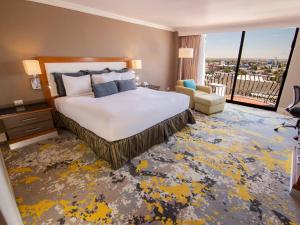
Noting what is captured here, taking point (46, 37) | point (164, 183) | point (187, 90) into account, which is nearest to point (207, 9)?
point (187, 90)

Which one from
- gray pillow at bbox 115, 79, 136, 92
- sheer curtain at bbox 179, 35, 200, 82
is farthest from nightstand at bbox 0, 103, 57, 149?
sheer curtain at bbox 179, 35, 200, 82

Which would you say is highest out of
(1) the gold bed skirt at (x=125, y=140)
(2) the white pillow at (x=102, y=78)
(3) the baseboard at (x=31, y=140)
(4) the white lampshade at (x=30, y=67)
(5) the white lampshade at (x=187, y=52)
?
(5) the white lampshade at (x=187, y=52)

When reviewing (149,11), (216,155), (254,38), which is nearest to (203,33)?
(254,38)

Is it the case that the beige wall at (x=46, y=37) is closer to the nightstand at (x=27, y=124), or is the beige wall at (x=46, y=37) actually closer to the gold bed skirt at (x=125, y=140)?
the nightstand at (x=27, y=124)

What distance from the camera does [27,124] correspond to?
2660 millimetres

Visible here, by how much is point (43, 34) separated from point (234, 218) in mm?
3988

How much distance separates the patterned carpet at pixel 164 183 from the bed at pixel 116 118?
221 mm

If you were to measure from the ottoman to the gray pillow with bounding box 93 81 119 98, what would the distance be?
2.23 meters

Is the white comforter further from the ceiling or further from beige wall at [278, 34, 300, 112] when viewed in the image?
beige wall at [278, 34, 300, 112]

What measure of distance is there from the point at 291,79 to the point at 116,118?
4647 millimetres

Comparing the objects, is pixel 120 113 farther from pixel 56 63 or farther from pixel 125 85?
pixel 56 63

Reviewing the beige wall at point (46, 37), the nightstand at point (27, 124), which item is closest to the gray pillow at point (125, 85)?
the beige wall at point (46, 37)

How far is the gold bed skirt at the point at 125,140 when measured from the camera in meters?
2.11

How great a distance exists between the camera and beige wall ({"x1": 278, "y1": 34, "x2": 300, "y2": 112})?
12.8 feet
